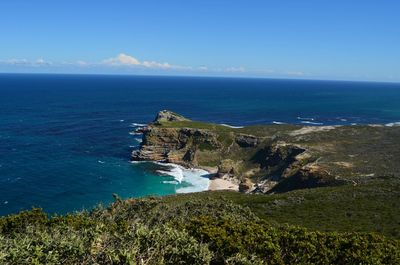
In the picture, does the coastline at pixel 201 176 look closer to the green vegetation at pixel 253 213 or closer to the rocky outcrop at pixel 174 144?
the green vegetation at pixel 253 213

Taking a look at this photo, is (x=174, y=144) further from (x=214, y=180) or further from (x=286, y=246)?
(x=286, y=246)

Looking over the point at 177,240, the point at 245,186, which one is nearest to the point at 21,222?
the point at 177,240

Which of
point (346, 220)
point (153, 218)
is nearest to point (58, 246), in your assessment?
point (153, 218)

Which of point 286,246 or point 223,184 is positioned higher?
point 286,246

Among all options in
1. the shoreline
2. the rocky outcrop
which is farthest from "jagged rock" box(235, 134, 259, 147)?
the shoreline

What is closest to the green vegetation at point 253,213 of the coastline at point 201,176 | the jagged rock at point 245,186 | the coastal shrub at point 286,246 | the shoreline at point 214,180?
the coastal shrub at point 286,246

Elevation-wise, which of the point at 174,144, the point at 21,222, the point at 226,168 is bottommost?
the point at 226,168

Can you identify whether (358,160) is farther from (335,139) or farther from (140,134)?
(140,134)
